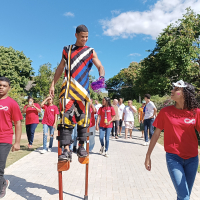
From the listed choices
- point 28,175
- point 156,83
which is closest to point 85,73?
point 28,175

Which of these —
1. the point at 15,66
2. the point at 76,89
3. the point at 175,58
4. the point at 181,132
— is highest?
the point at 15,66

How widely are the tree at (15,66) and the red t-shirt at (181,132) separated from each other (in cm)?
3444

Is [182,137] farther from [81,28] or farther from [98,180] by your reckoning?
[98,180]

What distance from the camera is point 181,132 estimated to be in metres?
3.16

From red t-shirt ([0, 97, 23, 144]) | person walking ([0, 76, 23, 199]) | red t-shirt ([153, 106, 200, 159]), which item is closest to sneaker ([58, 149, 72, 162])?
person walking ([0, 76, 23, 199])

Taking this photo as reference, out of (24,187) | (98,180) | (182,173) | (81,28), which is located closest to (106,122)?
(98,180)

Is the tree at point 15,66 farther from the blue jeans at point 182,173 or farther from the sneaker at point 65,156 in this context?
the blue jeans at point 182,173

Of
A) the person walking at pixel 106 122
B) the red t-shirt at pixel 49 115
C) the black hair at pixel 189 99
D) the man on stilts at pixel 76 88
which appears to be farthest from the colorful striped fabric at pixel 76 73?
the red t-shirt at pixel 49 115

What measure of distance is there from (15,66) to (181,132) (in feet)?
128

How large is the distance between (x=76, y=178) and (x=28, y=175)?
134 centimetres

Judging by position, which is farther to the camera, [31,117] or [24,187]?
[31,117]

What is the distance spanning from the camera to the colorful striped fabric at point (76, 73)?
3.73m

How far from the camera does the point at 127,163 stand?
7.40 meters

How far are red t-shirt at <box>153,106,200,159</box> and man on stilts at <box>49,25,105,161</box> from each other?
1378 mm
